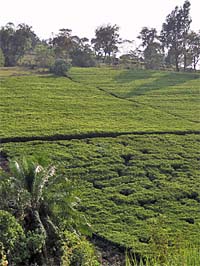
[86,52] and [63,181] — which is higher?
[86,52]

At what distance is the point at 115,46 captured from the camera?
49.3 metres

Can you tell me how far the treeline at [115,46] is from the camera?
43594 mm

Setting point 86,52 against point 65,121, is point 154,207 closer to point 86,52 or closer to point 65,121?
Result: point 65,121

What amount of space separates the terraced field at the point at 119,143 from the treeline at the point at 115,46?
10290 mm

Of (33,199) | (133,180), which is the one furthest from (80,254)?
(133,180)

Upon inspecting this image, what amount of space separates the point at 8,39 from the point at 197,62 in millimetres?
20487

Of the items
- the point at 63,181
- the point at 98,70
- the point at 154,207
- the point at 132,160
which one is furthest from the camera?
the point at 98,70

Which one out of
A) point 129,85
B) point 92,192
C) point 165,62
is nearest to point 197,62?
point 165,62

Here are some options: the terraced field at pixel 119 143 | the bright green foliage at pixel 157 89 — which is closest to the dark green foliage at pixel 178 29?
the bright green foliage at pixel 157 89

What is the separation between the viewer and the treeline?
43594 millimetres

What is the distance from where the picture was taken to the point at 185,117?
1053 inches

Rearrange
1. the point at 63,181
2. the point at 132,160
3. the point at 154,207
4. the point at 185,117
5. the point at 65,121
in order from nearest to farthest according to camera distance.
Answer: the point at 63,181 < the point at 154,207 < the point at 132,160 < the point at 65,121 < the point at 185,117

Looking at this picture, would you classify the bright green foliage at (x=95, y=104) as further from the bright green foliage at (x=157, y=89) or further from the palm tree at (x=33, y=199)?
the palm tree at (x=33, y=199)

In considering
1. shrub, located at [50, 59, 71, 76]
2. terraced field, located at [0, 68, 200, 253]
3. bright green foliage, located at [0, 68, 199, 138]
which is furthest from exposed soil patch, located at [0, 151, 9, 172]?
shrub, located at [50, 59, 71, 76]
